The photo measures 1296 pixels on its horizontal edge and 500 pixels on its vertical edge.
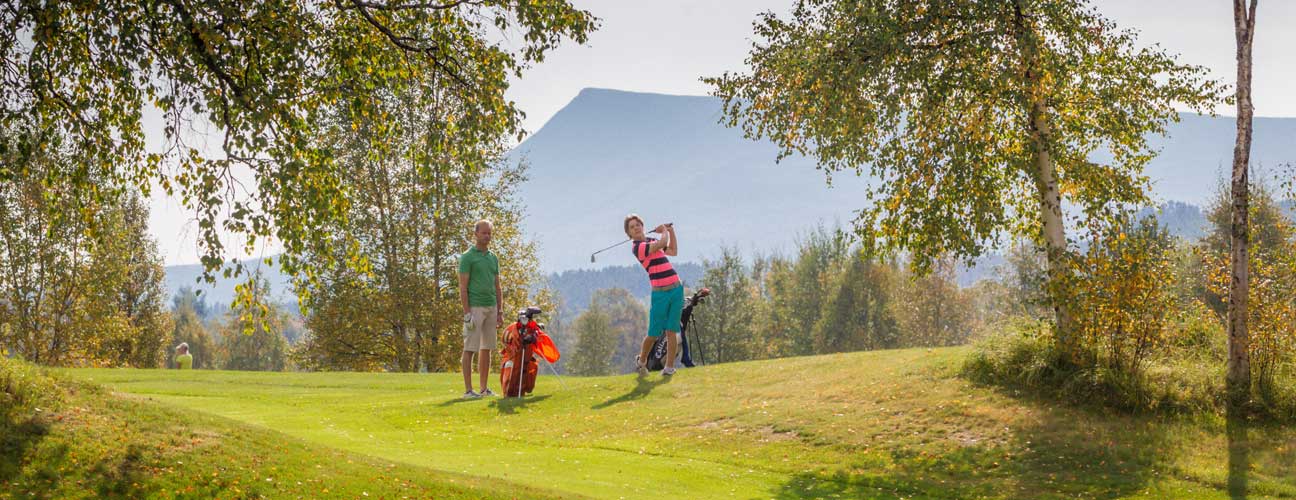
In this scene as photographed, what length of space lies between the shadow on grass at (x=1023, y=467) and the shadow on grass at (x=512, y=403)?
5.90 meters

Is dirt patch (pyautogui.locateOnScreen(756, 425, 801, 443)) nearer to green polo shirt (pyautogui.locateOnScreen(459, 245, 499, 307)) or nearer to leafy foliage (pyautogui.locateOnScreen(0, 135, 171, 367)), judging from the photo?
green polo shirt (pyautogui.locateOnScreen(459, 245, 499, 307))

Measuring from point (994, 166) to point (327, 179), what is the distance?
1084cm

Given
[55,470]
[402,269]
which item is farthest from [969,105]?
[402,269]

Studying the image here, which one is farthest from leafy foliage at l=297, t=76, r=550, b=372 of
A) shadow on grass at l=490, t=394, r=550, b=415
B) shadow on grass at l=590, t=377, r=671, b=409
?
shadow on grass at l=490, t=394, r=550, b=415

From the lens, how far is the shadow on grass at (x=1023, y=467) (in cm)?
1070

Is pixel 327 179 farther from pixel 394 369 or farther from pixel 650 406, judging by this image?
pixel 394 369

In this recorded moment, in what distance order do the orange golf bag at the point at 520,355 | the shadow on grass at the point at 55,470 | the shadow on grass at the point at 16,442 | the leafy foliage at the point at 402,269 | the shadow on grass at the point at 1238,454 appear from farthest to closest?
1. the leafy foliage at the point at 402,269
2. the orange golf bag at the point at 520,355
3. the shadow on grass at the point at 1238,454
4. the shadow on grass at the point at 16,442
5. the shadow on grass at the point at 55,470

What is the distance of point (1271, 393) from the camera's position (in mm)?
12406

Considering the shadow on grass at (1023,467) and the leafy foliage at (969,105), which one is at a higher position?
the leafy foliage at (969,105)

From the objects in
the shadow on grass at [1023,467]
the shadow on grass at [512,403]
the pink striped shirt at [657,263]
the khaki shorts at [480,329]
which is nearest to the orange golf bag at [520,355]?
the shadow on grass at [512,403]

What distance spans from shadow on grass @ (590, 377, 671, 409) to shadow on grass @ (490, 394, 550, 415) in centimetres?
119

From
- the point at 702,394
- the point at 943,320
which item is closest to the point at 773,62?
the point at 702,394

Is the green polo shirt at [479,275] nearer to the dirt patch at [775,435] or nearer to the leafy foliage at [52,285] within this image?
the dirt patch at [775,435]

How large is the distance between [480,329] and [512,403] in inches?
59.7
